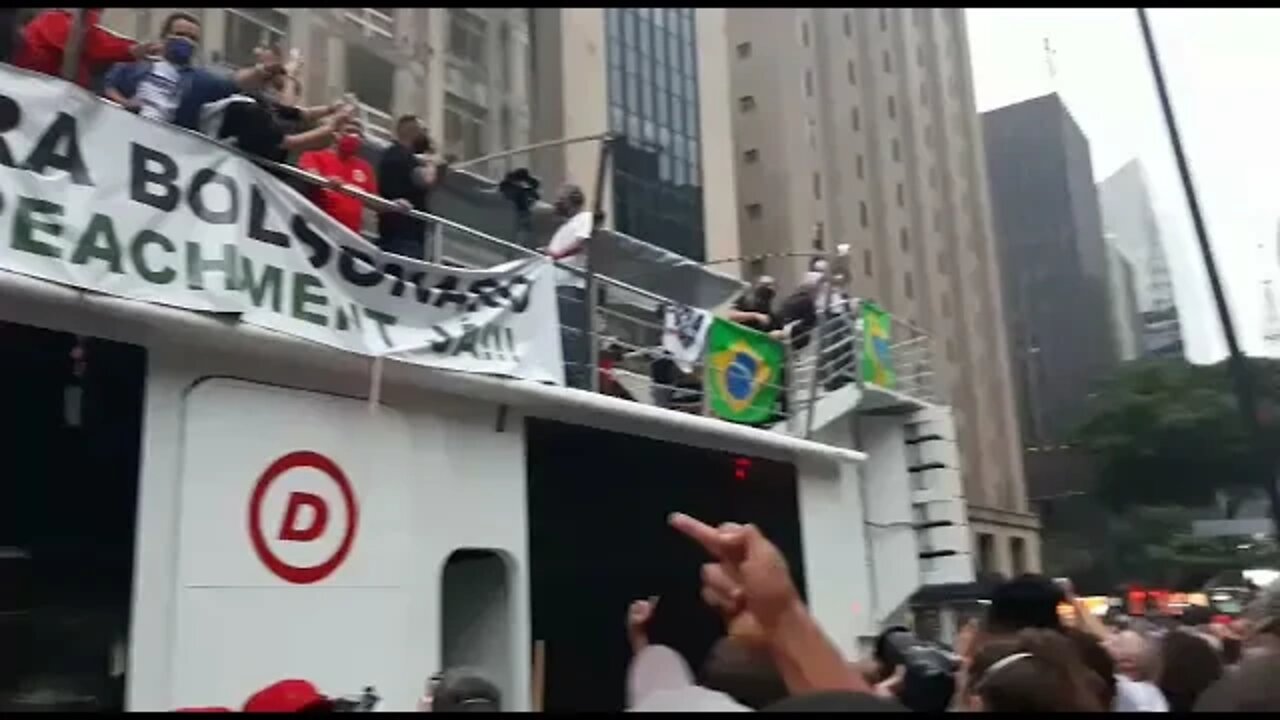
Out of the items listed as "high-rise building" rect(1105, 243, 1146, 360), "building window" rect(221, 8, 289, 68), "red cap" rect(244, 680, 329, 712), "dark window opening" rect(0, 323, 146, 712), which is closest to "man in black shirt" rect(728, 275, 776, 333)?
"red cap" rect(244, 680, 329, 712)

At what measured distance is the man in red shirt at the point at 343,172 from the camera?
26.2 ft

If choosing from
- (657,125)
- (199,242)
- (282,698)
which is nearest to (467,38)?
(657,125)

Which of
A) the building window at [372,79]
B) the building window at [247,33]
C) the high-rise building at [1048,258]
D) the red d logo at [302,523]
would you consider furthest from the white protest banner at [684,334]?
the high-rise building at [1048,258]

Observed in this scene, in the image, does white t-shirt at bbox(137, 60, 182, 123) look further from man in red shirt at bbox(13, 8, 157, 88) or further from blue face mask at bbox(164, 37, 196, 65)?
man in red shirt at bbox(13, 8, 157, 88)

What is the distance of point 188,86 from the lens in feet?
23.5

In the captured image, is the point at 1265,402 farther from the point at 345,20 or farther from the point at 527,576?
the point at 345,20

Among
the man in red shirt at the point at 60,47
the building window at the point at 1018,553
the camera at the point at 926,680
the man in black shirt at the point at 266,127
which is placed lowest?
the camera at the point at 926,680

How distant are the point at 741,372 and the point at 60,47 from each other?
22.3 ft

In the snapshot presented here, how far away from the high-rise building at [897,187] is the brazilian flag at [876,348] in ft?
107

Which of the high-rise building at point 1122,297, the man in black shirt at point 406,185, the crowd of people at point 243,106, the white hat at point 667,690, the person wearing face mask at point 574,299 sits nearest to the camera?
the white hat at point 667,690

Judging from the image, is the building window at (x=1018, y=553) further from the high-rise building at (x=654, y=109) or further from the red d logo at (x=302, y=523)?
the red d logo at (x=302, y=523)

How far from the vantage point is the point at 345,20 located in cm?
2584

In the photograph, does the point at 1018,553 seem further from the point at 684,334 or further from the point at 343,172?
the point at 343,172

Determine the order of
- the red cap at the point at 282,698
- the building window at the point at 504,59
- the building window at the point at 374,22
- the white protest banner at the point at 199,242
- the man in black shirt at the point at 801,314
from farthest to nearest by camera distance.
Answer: the building window at the point at 504,59 → the building window at the point at 374,22 → the man in black shirt at the point at 801,314 → the white protest banner at the point at 199,242 → the red cap at the point at 282,698
